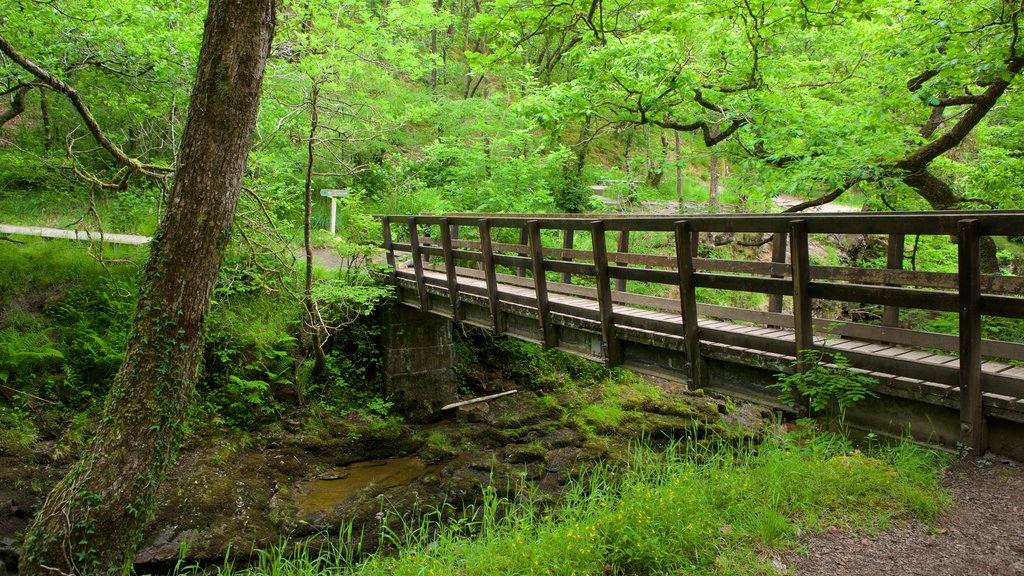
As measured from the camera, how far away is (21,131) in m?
14.8

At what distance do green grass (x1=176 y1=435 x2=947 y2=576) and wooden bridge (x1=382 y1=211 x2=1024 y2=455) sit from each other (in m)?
0.52

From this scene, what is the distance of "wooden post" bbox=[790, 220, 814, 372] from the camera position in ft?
15.9

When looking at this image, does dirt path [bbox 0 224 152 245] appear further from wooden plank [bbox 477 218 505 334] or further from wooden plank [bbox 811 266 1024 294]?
wooden plank [bbox 811 266 1024 294]

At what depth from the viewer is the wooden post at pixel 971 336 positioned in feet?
13.0

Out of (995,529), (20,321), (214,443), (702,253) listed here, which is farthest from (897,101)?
(20,321)

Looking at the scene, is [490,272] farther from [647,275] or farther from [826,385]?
[826,385]

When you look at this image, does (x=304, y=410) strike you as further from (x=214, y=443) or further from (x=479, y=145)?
(x=479, y=145)

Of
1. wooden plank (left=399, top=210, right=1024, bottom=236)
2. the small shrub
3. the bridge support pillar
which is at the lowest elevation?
the bridge support pillar

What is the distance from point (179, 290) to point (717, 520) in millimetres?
4996

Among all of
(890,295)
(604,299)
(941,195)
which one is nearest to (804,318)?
(890,295)

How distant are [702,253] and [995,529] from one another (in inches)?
531

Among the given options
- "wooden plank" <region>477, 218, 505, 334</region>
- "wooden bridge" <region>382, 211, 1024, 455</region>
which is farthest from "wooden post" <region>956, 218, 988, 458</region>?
"wooden plank" <region>477, 218, 505, 334</region>

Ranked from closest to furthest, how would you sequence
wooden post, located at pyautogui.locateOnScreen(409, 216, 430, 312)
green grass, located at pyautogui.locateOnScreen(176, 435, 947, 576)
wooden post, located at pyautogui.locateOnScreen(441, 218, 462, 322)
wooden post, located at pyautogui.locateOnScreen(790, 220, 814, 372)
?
green grass, located at pyautogui.locateOnScreen(176, 435, 947, 576) < wooden post, located at pyautogui.locateOnScreen(790, 220, 814, 372) < wooden post, located at pyautogui.locateOnScreen(441, 218, 462, 322) < wooden post, located at pyautogui.locateOnScreen(409, 216, 430, 312)

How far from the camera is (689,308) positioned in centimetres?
579
